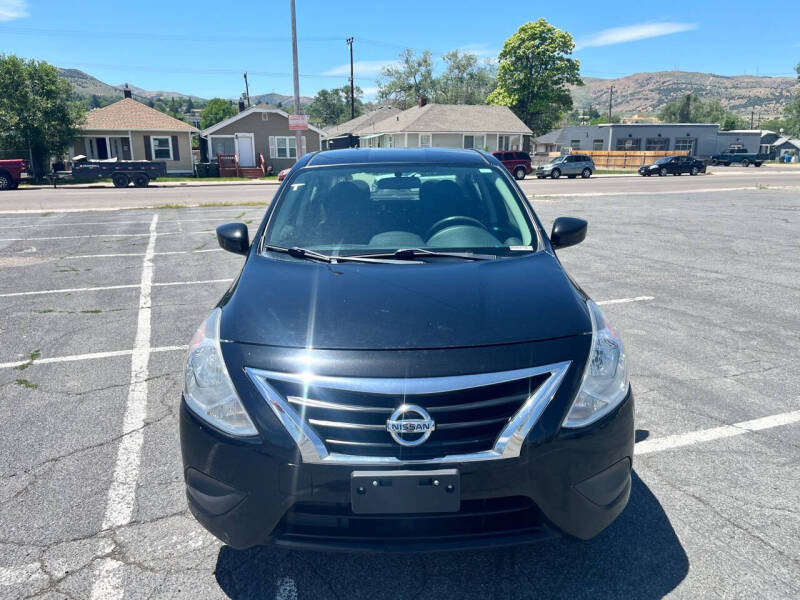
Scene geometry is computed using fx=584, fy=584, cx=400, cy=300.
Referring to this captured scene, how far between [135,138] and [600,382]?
42.2 m

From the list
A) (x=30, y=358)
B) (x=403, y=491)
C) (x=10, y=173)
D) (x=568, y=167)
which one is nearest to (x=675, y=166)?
(x=568, y=167)

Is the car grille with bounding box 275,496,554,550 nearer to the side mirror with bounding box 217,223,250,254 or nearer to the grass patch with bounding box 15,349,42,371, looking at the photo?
the side mirror with bounding box 217,223,250,254

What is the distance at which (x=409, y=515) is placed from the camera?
6.69ft

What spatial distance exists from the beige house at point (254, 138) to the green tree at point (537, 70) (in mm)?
30686

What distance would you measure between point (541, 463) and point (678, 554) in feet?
3.32

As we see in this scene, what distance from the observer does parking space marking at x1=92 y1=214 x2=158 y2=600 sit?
7.84 ft

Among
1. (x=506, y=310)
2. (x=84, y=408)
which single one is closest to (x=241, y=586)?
(x=506, y=310)

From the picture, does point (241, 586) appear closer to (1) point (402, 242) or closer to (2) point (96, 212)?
(1) point (402, 242)

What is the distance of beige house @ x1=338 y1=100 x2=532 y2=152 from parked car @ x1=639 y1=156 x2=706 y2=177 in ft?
39.5

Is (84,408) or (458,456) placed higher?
(458,456)

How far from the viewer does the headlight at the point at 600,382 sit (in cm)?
214

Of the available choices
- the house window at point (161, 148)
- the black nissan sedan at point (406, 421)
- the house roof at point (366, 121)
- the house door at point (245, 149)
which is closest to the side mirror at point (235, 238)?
the black nissan sedan at point (406, 421)

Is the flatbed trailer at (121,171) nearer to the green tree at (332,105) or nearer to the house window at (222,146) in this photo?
the house window at (222,146)

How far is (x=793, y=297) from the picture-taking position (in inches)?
275
